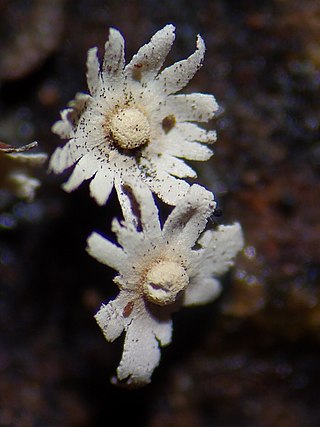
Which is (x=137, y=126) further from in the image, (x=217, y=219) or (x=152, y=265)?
(x=217, y=219)

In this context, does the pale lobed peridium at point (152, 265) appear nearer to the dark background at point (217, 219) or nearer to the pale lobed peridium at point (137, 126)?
the pale lobed peridium at point (137, 126)

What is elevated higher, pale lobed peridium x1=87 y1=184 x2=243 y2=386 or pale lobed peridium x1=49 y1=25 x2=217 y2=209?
pale lobed peridium x1=49 y1=25 x2=217 y2=209

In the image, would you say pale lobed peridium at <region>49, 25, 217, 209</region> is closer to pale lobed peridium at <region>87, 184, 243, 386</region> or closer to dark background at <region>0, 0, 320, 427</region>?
pale lobed peridium at <region>87, 184, 243, 386</region>

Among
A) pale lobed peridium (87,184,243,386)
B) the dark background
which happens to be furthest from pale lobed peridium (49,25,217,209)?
the dark background

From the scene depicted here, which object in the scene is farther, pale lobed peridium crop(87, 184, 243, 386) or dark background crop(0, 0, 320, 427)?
dark background crop(0, 0, 320, 427)

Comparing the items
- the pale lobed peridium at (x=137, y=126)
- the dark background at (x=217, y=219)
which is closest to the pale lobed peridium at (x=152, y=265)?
the pale lobed peridium at (x=137, y=126)

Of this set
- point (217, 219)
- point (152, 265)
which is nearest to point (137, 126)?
point (152, 265)
